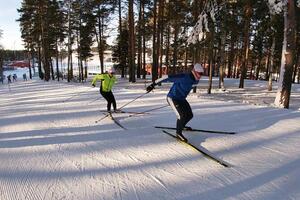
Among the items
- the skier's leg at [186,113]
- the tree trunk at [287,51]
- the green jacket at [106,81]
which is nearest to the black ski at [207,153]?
the skier's leg at [186,113]

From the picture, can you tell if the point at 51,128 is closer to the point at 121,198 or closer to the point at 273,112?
the point at 121,198

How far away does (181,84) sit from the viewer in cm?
696

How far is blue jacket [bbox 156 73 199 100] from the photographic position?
22.5ft

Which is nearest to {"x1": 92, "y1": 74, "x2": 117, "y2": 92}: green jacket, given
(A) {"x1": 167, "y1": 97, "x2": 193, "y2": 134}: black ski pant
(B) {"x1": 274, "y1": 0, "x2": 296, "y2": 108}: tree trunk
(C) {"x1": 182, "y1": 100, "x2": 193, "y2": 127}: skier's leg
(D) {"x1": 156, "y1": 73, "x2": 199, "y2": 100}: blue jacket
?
(D) {"x1": 156, "y1": 73, "x2": 199, "y2": 100}: blue jacket

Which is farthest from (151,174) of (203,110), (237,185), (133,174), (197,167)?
(203,110)

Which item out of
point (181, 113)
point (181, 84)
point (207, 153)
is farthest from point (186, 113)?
point (207, 153)

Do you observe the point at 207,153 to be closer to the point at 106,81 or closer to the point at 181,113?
the point at 181,113

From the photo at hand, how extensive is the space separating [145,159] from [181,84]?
194 centimetres

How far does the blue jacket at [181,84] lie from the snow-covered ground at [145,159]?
1.00 m

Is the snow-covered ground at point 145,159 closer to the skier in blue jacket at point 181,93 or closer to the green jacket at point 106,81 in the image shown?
the skier in blue jacket at point 181,93

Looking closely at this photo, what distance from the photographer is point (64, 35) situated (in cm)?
4475

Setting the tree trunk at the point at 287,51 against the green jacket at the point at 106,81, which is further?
the tree trunk at the point at 287,51

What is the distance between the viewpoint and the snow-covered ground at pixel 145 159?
4605 mm

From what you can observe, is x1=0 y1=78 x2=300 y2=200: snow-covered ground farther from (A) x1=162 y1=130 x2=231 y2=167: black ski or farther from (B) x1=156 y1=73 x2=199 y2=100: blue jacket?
(B) x1=156 y1=73 x2=199 y2=100: blue jacket
